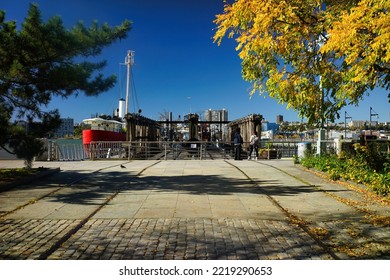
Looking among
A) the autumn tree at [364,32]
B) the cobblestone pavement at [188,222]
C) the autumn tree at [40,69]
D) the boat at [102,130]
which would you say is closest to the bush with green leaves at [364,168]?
the cobblestone pavement at [188,222]

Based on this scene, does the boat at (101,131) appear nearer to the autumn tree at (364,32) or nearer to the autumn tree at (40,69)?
the autumn tree at (40,69)

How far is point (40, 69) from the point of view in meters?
9.72

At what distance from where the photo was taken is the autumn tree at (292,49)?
737 centimetres

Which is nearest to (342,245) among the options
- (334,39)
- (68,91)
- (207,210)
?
(207,210)

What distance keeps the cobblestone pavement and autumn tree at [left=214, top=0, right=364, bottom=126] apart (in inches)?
92.9

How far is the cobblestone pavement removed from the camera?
4492 mm

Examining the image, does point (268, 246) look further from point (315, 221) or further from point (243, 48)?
point (243, 48)

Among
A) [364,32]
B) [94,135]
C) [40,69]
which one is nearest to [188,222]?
[364,32]

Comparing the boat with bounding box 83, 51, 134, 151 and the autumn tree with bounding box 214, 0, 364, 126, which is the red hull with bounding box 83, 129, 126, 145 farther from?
the autumn tree with bounding box 214, 0, 364, 126

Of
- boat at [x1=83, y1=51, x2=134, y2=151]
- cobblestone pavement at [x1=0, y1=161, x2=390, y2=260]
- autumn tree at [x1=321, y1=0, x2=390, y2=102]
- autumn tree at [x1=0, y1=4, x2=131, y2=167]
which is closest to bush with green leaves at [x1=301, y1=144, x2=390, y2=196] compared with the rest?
cobblestone pavement at [x1=0, y1=161, x2=390, y2=260]

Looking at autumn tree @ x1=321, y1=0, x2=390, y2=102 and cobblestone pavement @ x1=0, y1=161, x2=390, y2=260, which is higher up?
autumn tree @ x1=321, y1=0, x2=390, y2=102

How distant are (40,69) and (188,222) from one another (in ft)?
21.1

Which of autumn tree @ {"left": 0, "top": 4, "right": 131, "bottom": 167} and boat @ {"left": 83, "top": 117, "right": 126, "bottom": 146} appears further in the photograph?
boat @ {"left": 83, "top": 117, "right": 126, "bottom": 146}

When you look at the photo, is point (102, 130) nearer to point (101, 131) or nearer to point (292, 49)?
point (101, 131)
